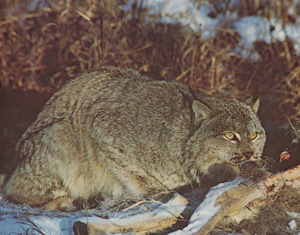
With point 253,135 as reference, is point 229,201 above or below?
below

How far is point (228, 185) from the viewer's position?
130 inches

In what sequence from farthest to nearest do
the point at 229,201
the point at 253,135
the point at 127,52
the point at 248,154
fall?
1. the point at 127,52
2. the point at 253,135
3. the point at 248,154
4. the point at 229,201

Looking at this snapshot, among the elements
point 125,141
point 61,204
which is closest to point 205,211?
point 125,141

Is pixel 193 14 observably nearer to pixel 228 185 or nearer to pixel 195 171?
pixel 195 171

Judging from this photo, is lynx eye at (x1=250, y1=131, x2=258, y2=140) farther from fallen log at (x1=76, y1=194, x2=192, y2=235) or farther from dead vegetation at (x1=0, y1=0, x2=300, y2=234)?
dead vegetation at (x1=0, y1=0, x2=300, y2=234)

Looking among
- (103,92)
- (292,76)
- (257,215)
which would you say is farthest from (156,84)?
(292,76)

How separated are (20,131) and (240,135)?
13.4 ft

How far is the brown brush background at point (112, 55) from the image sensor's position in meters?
6.54

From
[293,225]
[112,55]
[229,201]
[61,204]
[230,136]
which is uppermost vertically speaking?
[112,55]

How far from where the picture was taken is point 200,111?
12.9 feet

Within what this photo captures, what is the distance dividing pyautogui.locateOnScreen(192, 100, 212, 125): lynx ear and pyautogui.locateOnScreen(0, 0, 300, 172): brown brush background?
250cm

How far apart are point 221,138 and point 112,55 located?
331 centimetres

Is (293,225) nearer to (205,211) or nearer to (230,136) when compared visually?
(205,211)

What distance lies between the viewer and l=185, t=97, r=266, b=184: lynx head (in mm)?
3777
